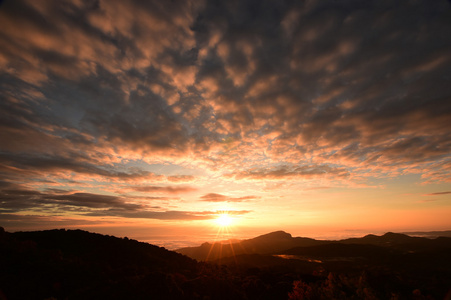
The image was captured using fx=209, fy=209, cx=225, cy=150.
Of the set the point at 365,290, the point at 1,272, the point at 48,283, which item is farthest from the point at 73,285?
the point at 365,290

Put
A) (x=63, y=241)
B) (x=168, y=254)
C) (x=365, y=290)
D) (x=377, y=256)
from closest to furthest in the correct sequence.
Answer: (x=365, y=290) → (x=63, y=241) → (x=168, y=254) → (x=377, y=256)

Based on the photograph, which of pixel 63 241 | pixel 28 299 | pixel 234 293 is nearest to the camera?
pixel 28 299

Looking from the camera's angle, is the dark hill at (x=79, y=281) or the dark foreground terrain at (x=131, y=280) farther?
the dark hill at (x=79, y=281)

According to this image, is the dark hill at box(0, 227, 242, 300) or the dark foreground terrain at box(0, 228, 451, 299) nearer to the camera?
the dark foreground terrain at box(0, 228, 451, 299)

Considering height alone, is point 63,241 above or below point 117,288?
above

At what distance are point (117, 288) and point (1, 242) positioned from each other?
25.8 meters

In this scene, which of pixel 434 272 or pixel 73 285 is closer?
pixel 73 285

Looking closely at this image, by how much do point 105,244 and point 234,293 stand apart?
37802 mm

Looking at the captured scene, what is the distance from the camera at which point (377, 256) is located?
8562 cm

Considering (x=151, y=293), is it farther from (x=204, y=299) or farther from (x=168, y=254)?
(x=168, y=254)

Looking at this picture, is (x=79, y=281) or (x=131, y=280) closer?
(x=79, y=281)

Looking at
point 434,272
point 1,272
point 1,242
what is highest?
point 1,242

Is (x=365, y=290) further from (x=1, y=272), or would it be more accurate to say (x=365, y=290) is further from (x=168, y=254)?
(x=168, y=254)

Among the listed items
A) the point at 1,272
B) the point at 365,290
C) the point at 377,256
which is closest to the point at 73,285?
the point at 1,272
